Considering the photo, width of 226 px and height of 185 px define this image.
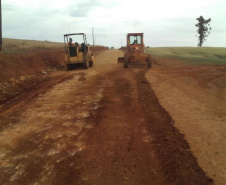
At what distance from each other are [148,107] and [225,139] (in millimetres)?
2830

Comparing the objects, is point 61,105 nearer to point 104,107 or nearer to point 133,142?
point 104,107

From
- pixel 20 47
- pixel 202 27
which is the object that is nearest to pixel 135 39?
pixel 20 47

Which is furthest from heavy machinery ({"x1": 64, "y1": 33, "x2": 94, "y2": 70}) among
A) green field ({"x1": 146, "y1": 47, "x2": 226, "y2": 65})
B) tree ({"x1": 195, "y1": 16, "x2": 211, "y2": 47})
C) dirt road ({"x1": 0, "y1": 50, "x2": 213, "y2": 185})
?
tree ({"x1": 195, "y1": 16, "x2": 211, "y2": 47})

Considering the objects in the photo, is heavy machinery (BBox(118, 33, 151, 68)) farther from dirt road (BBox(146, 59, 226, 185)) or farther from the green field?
the green field

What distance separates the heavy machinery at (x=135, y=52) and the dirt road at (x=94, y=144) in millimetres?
9669

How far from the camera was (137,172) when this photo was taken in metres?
4.17

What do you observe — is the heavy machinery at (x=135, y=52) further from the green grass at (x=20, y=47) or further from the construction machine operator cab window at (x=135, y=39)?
the green grass at (x=20, y=47)

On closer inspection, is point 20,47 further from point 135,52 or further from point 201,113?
point 201,113

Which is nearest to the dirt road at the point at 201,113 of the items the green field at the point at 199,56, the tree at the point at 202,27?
the green field at the point at 199,56

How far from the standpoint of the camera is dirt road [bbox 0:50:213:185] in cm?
413

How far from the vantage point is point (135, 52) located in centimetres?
1831

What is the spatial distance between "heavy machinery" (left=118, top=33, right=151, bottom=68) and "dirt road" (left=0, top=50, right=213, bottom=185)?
967 centimetres

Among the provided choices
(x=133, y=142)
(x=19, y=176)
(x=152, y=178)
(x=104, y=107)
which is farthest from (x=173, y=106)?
(x=19, y=176)

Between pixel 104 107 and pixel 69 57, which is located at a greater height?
pixel 69 57
